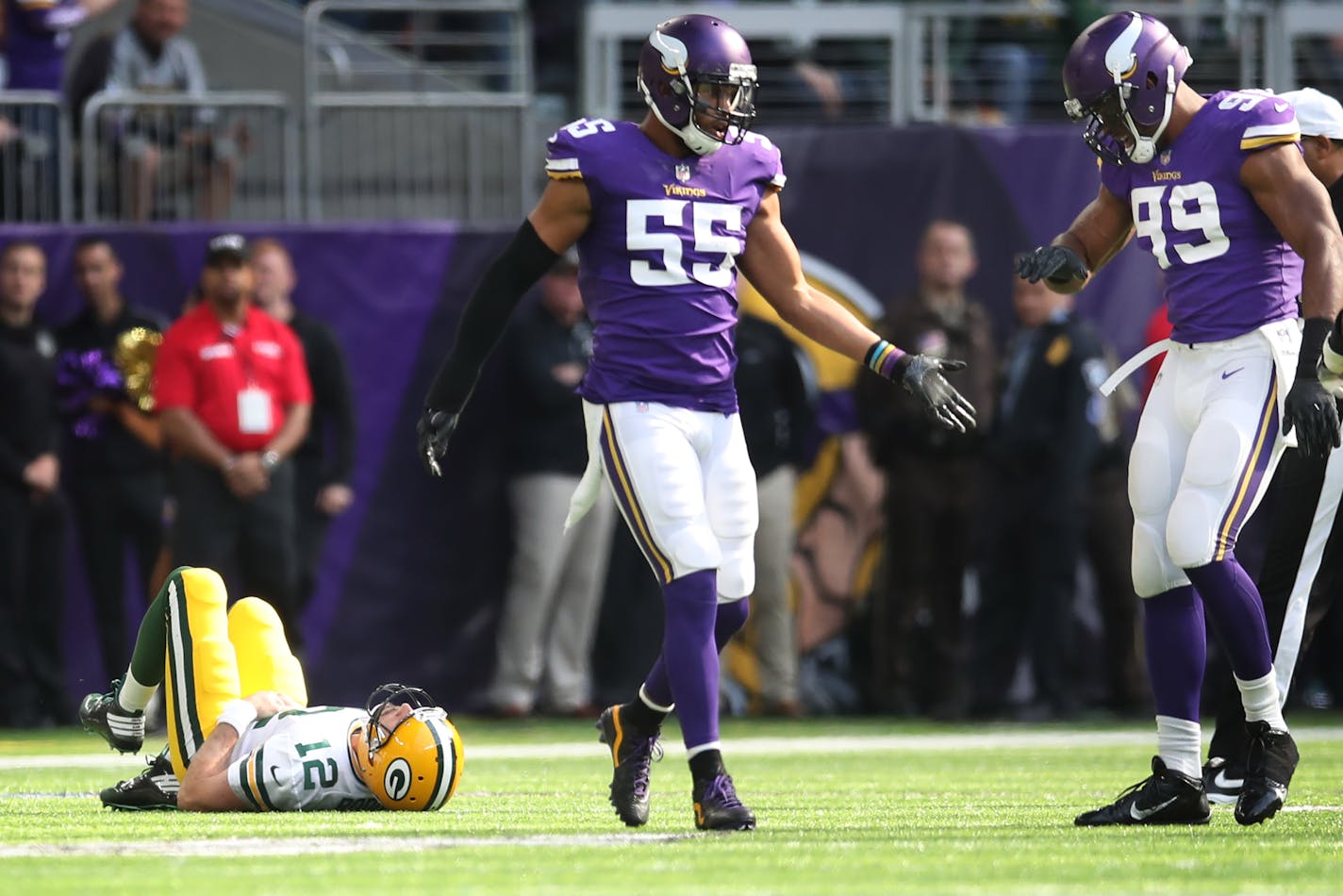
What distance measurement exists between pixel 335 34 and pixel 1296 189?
25.4 feet

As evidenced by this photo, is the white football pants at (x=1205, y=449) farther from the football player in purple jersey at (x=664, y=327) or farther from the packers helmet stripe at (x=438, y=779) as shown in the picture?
the packers helmet stripe at (x=438, y=779)

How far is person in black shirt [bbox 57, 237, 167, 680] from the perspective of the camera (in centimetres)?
1132

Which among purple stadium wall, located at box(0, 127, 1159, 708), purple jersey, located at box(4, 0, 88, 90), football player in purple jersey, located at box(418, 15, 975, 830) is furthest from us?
purple jersey, located at box(4, 0, 88, 90)

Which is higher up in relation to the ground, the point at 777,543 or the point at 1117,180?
the point at 1117,180

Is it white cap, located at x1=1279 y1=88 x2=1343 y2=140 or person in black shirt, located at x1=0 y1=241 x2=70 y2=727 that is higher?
white cap, located at x1=1279 y1=88 x2=1343 y2=140

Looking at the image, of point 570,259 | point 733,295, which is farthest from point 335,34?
point 733,295

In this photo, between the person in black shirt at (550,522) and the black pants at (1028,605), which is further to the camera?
the person in black shirt at (550,522)

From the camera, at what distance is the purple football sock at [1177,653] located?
602 centimetres

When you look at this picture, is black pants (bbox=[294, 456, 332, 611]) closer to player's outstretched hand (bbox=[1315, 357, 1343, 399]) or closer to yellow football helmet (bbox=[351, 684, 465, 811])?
yellow football helmet (bbox=[351, 684, 465, 811])

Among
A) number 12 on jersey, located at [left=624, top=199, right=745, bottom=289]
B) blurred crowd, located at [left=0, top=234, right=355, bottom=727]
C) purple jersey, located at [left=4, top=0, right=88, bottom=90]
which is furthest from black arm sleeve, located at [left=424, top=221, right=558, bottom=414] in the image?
purple jersey, located at [left=4, top=0, right=88, bottom=90]

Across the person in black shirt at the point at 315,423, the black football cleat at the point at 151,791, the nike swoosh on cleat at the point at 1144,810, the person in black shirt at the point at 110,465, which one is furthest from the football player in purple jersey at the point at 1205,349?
the person in black shirt at the point at 110,465

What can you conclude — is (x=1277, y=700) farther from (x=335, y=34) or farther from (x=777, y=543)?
(x=335, y=34)

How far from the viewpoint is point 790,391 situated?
1152 centimetres

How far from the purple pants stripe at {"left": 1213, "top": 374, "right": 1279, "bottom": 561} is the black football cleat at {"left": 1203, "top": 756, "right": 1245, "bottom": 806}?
970 millimetres
